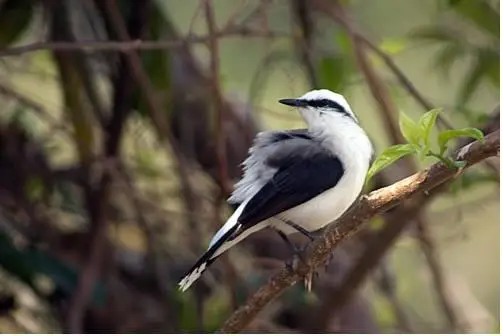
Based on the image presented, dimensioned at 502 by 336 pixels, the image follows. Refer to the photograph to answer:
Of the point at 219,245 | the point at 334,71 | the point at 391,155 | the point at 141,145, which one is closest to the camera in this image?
the point at 391,155

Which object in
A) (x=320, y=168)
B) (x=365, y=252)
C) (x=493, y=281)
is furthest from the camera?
(x=493, y=281)

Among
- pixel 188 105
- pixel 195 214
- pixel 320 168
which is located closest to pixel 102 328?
pixel 195 214

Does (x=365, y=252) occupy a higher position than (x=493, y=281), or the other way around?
(x=365, y=252)

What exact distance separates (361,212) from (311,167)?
20cm

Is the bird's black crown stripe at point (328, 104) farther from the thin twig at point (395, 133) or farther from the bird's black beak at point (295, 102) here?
the thin twig at point (395, 133)

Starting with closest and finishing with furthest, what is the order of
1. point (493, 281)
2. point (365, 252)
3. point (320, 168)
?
1. point (320, 168)
2. point (365, 252)
3. point (493, 281)

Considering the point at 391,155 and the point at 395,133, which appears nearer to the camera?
the point at 391,155

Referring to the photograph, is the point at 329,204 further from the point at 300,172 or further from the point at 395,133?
the point at 395,133

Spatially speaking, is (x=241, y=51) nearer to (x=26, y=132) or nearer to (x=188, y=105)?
(x=188, y=105)

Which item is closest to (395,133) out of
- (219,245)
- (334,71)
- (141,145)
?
(334,71)

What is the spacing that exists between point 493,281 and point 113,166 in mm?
776

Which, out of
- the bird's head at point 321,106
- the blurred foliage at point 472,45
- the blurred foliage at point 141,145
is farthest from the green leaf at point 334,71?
the bird's head at point 321,106

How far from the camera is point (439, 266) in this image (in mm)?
1779

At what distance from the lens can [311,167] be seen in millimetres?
1130
